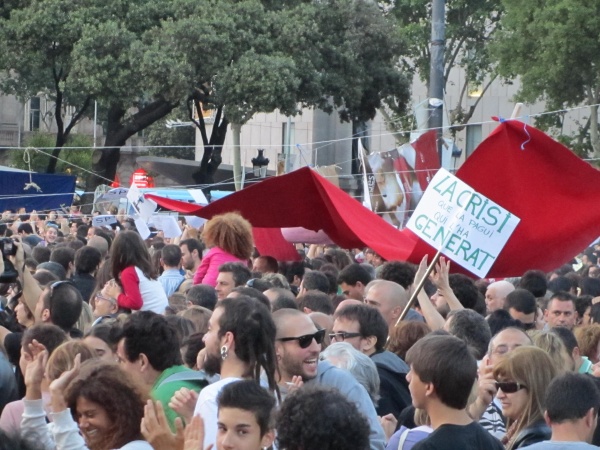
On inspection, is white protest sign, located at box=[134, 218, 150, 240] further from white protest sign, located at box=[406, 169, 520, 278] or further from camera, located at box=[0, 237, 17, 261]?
camera, located at box=[0, 237, 17, 261]

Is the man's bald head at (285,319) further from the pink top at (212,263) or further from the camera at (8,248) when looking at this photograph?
the pink top at (212,263)

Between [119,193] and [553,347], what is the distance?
15270mm

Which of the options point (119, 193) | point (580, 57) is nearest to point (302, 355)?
point (119, 193)

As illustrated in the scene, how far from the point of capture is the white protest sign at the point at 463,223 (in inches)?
343

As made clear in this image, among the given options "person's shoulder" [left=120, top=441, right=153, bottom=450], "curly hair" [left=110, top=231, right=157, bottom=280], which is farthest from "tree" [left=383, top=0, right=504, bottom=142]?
"person's shoulder" [left=120, top=441, right=153, bottom=450]

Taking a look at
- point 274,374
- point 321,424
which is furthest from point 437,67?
point 321,424

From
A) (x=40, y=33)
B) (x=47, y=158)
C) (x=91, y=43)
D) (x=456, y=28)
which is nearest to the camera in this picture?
(x=91, y=43)

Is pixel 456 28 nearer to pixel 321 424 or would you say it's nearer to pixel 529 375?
pixel 529 375

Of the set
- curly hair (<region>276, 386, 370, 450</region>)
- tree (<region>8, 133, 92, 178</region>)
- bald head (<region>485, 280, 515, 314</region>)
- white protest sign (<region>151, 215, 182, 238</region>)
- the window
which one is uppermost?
curly hair (<region>276, 386, 370, 450</region>)

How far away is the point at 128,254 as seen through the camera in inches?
322

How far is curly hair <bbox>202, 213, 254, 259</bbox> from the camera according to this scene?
952 centimetres

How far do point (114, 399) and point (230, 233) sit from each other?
528 cm

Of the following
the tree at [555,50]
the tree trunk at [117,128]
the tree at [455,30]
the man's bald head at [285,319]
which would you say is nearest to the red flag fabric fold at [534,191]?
the man's bald head at [285,319]

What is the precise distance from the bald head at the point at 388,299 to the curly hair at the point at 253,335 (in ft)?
8.77
